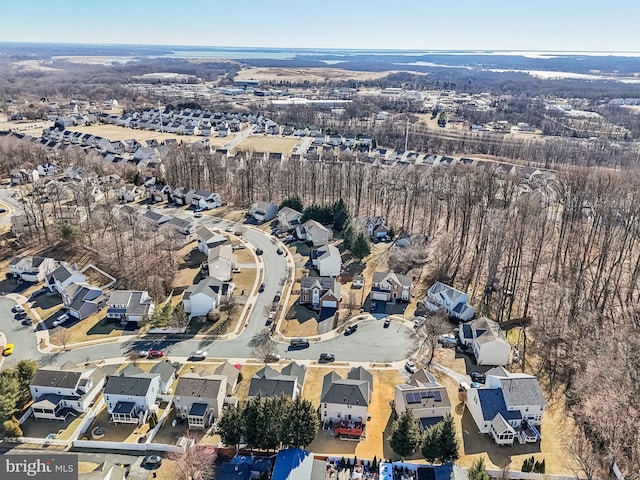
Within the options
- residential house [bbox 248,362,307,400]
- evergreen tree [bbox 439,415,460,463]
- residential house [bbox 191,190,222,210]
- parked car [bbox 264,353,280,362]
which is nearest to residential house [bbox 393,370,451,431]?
evergreen tree [bbox 439,415,460,463]

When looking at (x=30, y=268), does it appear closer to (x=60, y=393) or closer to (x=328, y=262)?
(x=60, y=393)

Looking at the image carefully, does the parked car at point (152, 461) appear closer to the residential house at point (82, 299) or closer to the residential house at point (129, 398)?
the residential house at point (129, 398)

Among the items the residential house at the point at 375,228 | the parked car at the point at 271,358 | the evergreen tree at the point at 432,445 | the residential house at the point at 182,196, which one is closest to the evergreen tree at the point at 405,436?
the evergreen tree at the point at 432,445

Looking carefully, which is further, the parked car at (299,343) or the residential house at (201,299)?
the residential house at (201,299)

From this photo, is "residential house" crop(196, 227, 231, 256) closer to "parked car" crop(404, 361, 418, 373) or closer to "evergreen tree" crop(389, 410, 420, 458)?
"parked car" crop(404, 361, 418, 373)

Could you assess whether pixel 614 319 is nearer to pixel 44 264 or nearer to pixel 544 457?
pixel 544 457

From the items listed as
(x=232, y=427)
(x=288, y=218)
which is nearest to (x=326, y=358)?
(x=232, y=427)

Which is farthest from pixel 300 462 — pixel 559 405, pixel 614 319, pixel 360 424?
pixel 614 319
